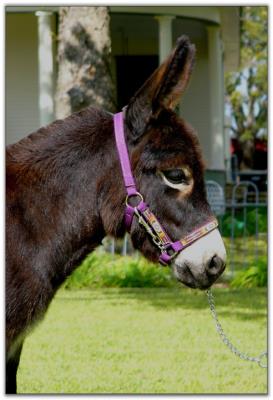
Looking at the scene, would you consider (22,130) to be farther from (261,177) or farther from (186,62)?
(186,62)

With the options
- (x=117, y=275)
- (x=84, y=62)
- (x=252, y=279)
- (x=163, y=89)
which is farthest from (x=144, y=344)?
(x=84, y=62)

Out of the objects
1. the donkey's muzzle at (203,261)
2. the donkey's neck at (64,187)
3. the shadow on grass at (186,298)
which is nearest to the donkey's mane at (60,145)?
the donkey's neck at (64,187)

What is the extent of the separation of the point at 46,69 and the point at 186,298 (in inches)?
320

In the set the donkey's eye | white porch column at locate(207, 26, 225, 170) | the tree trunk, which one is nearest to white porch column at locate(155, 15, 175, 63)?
white porch column at locate(207, 26, 225, 170)

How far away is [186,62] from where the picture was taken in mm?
3568

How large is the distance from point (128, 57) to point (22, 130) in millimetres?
3966

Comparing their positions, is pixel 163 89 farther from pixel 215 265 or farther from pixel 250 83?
pixel 250 83

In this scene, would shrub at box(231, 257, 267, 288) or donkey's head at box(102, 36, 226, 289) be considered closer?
donkey's head at box(102, 36, 226, 289)

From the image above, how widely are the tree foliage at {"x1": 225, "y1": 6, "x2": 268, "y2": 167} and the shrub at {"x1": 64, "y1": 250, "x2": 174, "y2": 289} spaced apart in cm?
2436

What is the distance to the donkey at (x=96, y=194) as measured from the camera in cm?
351

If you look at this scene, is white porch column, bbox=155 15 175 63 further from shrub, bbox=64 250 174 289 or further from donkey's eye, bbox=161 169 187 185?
donkey's eye, bbox=161 169 187 185

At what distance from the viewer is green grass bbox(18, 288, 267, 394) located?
20.3 ft

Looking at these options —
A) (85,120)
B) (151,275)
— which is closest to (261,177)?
(151,275)

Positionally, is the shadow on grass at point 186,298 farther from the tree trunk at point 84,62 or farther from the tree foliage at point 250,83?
the tree foliage at point 250,83
